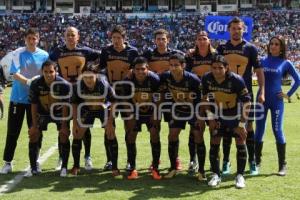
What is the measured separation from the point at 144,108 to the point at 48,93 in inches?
57.9

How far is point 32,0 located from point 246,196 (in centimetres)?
5371

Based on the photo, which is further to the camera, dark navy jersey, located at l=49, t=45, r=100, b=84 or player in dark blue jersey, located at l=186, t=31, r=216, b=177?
dark navy jersey, located at l=49, t=45, r=100, b=84

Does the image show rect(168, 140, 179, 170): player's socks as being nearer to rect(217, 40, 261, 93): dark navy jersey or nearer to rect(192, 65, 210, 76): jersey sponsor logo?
rect(192, 65, 210, 76): jersey sponsor logo

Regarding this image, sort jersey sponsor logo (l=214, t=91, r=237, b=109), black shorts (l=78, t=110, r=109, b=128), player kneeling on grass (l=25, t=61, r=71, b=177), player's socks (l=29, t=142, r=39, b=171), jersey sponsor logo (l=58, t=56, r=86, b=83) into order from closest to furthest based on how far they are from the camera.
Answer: jersey sponsor logo (l=214, t=91, r=237, b=109) < player kneeling on grass (l=25, t=61, r=71, b=177) < black shorts (l=78, t=110, r=109, b=128) < player's socks (l=29, t=142, r=39, b=171) < jersey sponsor logo (l=58, t=56, r=86, b=83)

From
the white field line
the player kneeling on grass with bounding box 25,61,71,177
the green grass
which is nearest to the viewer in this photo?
the green grass

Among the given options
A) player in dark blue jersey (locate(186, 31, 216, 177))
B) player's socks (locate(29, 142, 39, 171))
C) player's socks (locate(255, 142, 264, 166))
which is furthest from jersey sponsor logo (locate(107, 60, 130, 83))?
player's socks (locate(255, 142, 264, 166))

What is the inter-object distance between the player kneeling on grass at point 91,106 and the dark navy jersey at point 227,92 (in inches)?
57.6

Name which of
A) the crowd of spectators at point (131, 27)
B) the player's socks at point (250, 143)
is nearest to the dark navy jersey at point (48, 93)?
the player's socks at point (250, 143)

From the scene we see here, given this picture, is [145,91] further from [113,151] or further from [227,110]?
[227,110]

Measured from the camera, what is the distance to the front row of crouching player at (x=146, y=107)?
271 inches

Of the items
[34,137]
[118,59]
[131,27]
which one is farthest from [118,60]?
[131,27]

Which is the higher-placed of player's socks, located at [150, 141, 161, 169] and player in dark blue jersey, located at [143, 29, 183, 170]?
player in dark blue jersey, located at [143, 29, 183, 170]

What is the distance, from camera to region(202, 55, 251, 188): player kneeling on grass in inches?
265

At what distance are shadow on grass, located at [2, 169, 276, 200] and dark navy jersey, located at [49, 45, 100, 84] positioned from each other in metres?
1.56
